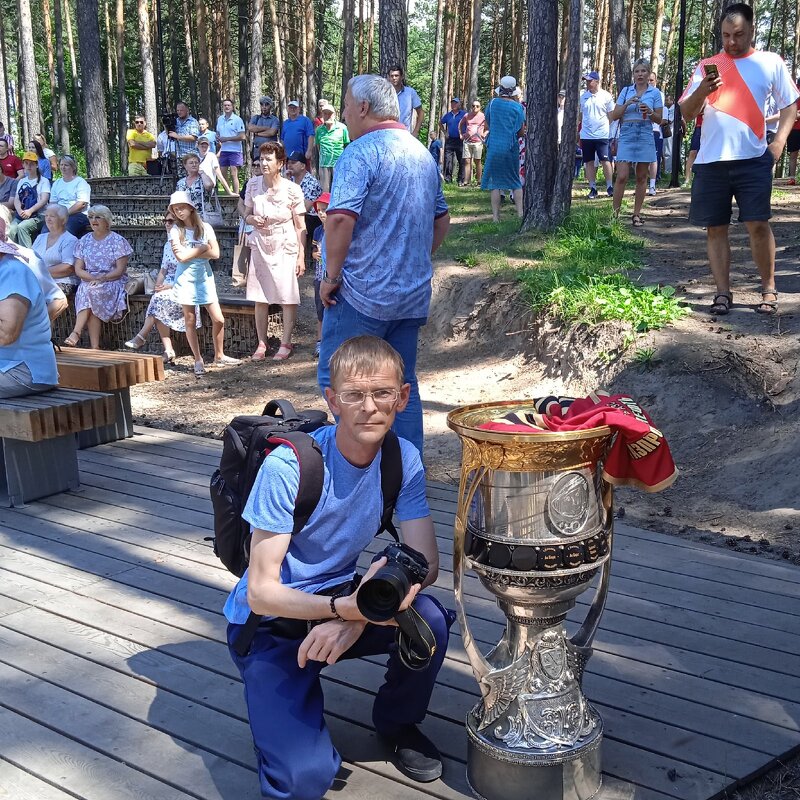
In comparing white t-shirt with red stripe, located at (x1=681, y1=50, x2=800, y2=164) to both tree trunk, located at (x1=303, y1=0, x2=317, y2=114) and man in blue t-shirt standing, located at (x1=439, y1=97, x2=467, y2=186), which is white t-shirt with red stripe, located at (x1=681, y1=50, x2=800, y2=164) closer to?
man in blue t-shirt standing, located at (x1=439, y1=97, x2=467, y2=186)

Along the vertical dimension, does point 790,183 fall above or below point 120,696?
above

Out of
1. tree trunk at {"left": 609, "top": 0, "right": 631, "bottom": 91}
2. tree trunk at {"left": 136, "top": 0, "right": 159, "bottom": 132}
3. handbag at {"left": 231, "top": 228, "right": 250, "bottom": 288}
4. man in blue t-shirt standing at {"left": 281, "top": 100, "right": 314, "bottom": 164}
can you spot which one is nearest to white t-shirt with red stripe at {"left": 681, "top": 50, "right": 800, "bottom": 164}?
handbag at {"left": 231, "top": 228, "right": 250, "bottom": 288}

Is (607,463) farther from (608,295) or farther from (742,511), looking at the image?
(608,295)

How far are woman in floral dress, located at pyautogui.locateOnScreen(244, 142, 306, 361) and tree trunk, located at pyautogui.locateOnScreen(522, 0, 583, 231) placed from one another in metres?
2.61

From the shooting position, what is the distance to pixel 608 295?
7.50 m

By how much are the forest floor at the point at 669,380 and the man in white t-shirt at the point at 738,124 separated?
0.88 metres

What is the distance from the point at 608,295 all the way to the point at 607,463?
17.5 feet

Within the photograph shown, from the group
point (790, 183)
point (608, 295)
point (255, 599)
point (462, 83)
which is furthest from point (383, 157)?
point (462, 83)

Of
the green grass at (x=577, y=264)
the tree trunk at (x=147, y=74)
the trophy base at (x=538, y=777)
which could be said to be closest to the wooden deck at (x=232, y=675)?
the trophy base at (x=538, y=777)

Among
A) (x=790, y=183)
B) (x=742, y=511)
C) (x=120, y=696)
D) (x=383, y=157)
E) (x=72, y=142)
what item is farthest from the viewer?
(x=72, y=142)

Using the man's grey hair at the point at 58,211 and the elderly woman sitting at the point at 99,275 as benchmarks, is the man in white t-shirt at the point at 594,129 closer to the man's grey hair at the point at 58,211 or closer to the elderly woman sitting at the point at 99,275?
the elderly woman sitting at the point at 99,275

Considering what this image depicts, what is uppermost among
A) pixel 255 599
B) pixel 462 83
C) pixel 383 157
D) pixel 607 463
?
pixel 462 83

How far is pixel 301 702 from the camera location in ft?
7.95

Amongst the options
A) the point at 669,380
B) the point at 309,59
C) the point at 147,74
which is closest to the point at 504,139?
the point at 669,380
